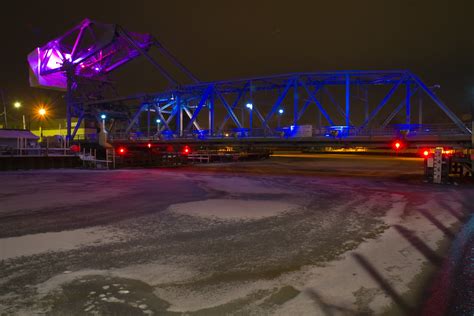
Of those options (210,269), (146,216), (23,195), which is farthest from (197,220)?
(23,195)

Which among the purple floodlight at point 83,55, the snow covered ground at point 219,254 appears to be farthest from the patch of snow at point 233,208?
the purple floodlight at point 83,55

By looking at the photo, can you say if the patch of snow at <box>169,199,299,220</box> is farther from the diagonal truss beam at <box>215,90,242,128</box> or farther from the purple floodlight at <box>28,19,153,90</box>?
the purple floodlight at <box>28,19,153,90</box>

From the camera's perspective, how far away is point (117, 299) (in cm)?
607

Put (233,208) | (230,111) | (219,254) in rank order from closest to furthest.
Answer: (219,254) < (233,208) < (230,111)

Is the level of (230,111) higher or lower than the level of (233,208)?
higher

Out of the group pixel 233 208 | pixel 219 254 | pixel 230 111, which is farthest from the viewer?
pixel 230 111

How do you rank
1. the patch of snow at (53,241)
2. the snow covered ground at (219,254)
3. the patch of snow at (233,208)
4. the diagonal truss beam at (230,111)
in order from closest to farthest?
1. the snow covered ground at (219,254)
2. the patch of snow at (53,241)
3. the patch of snow at (233,208)
4. the diagonal truss beam at (230,111)

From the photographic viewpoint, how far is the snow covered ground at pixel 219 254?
19.9ft

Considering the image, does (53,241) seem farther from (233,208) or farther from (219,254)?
(233,208)

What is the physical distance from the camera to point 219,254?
8664 millimetres

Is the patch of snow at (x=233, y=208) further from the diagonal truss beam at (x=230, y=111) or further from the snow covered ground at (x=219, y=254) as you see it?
the diagonal truss beam at (x=230, y=111)

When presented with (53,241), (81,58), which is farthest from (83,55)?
(53,241)

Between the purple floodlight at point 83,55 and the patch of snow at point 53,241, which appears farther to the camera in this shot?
the purple floodlight at point 83,55

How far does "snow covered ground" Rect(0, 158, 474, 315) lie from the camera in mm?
6055
